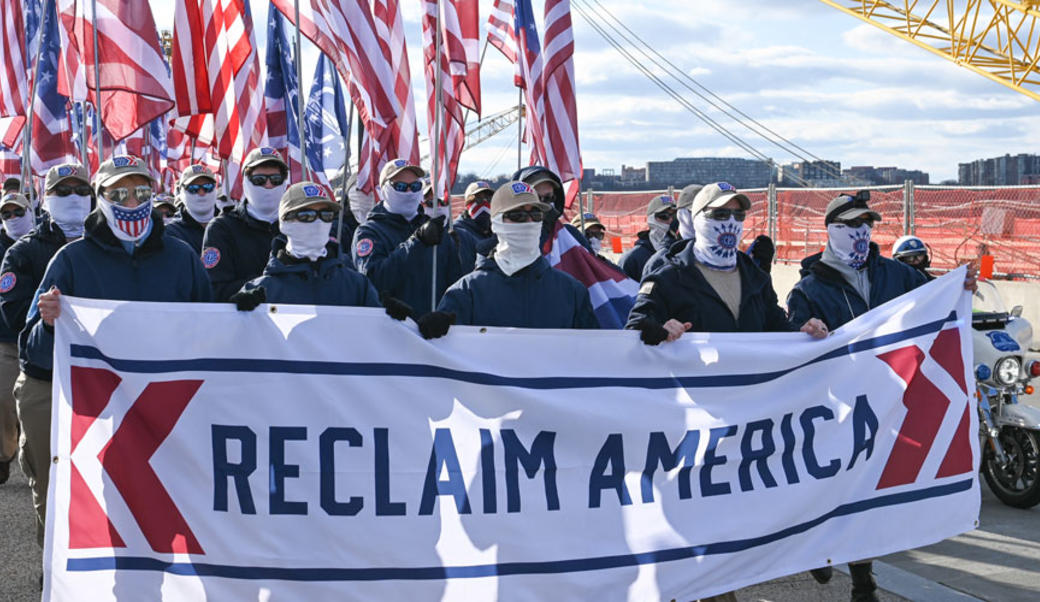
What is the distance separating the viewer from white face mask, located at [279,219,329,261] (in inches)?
192

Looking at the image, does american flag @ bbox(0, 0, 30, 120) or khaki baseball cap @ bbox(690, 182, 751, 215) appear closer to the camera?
khaki baseball cap @ bbox(690, 182, 751, 215)

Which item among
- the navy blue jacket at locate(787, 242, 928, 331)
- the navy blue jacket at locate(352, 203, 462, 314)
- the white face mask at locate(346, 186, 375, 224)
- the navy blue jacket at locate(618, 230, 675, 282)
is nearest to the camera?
the navy blue jacket at locate(787, 242, 928, 331)

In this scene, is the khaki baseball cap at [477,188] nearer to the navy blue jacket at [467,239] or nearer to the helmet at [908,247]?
the navy blue jacket at [467,239]

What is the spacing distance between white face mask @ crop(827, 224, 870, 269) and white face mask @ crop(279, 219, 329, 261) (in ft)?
8.45

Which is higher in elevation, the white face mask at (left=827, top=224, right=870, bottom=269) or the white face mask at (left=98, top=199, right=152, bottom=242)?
the white face mask at (left=98, top=199, right=152, bottom=242)

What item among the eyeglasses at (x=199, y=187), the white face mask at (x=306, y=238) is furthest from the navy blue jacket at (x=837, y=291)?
the eyeglasses at (x=199, y=187)

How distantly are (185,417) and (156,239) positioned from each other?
1092mm

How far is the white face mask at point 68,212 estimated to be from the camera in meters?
6.30

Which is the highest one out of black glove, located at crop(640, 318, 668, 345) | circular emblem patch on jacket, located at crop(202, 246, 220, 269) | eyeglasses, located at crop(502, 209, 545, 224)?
eyeglasses, located at crop(502, 209, 545, 224)

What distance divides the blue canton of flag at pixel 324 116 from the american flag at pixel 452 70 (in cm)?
687

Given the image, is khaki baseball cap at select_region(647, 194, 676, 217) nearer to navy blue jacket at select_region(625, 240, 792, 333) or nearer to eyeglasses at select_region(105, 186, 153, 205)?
navy blue jacket at select_region(625, 240, 792, 333)

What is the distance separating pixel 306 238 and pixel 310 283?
0.73 feet

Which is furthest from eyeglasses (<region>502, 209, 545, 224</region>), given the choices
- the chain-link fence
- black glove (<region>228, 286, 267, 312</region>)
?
the chain-link fence

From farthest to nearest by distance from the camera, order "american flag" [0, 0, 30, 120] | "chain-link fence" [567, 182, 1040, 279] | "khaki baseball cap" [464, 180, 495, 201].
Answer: "chain-link fence" [567, 182, 1040, 279]
"american flag" [0, 0, 30, 120]
"khaki baseball cap" [464, 180, 495, 201]
